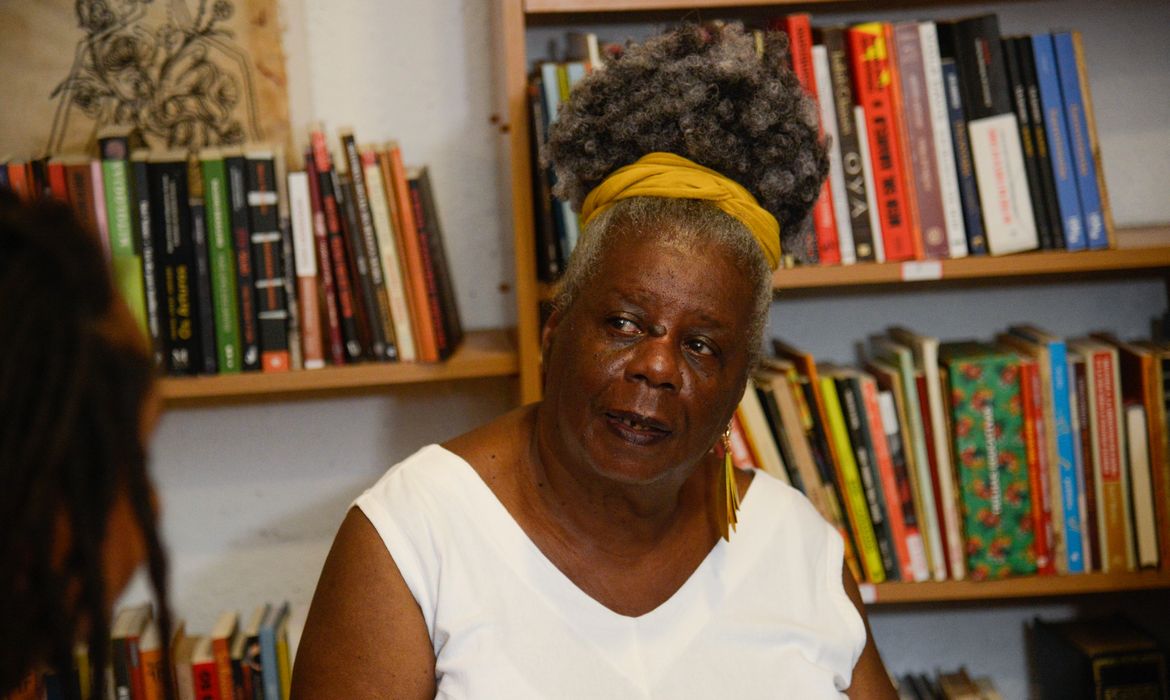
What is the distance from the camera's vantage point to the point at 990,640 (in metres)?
2.14

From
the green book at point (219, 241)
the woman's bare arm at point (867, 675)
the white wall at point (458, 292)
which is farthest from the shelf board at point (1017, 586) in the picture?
the green book at point (219, 241)

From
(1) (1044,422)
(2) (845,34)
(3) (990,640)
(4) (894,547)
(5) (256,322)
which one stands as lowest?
(3) (990,640)

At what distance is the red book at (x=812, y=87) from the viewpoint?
5.67ft

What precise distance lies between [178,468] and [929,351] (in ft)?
4.33

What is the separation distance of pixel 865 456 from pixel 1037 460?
0.91ft

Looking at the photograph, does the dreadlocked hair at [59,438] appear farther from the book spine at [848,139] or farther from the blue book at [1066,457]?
the blue book at [1066,457]

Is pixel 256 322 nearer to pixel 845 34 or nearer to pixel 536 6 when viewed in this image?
pixel 536 6

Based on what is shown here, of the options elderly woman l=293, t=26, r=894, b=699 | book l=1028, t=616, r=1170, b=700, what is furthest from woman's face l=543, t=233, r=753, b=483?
book l=1028, t=616, r=1170, b=700

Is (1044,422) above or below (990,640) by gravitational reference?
above

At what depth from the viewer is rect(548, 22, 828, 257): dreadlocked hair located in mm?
1396

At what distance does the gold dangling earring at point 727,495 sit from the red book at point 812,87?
437 mm

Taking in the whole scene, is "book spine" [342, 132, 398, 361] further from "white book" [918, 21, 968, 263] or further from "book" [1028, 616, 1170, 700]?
"book" [1028, 616, 1170, 700]

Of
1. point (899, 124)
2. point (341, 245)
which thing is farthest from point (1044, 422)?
point (341, 245)

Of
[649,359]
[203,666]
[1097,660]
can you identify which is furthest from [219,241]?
[1097,660]
